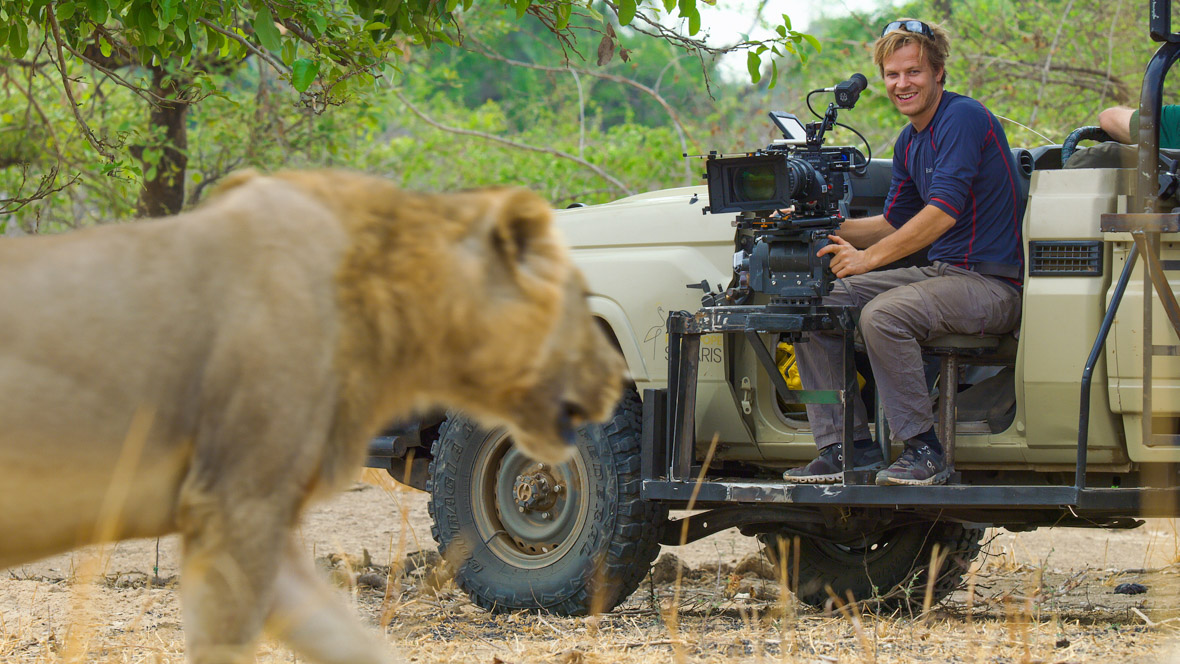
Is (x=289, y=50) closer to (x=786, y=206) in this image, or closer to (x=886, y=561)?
(x=786, y=206)

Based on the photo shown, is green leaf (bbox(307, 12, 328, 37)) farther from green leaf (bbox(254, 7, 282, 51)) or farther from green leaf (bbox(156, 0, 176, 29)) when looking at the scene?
green leaf (bbox(156, 0, 176, 29))

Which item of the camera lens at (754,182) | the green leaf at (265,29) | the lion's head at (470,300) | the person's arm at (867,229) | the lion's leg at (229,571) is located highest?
the green leaf at (265,29)

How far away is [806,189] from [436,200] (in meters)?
2.56

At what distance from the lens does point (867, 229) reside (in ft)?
16.8

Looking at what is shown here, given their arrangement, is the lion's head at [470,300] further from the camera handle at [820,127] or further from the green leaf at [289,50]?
the green leaf at [289,50]

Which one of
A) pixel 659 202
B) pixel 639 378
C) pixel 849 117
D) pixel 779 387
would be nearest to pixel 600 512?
pixel 639 378

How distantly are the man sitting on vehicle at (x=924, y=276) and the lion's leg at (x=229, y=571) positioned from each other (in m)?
2.78

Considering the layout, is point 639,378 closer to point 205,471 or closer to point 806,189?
point 806,189

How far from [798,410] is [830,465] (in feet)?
1.85

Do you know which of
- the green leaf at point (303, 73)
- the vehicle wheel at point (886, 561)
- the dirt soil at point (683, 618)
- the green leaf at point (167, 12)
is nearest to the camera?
the dirt soil at point (683, 618)

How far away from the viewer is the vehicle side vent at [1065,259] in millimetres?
4527

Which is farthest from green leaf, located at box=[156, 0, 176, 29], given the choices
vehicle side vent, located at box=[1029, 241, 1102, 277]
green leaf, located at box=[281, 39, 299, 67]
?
vehicle side vent, located at box=[1029, 241, 1102, 277]

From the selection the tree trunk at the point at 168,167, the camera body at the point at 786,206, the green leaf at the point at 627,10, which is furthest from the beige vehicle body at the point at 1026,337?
the tree trunk at the point at 168,167

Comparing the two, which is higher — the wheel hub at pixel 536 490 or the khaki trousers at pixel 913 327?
the khaki trousers at pixel 913 327
